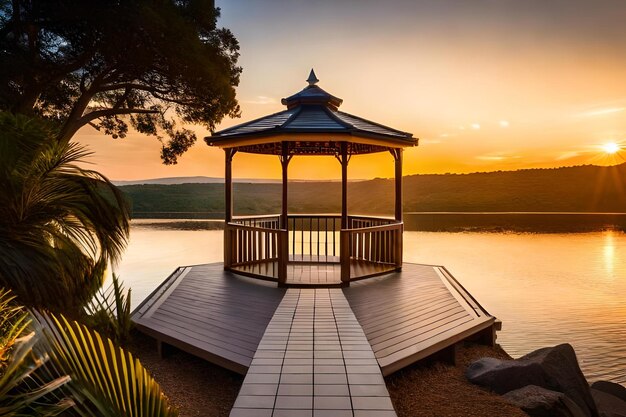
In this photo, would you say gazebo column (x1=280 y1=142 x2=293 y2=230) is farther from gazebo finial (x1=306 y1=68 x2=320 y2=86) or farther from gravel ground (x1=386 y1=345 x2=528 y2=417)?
gravel ground (x1=386 y1=345 x2=528 y2=417)

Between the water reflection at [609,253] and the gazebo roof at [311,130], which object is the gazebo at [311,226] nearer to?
the gazebo roof at [311,130]

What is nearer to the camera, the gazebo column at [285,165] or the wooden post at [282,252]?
the wooden post at [282,252]

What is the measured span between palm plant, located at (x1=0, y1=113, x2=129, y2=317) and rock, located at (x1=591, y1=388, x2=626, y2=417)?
6402mm

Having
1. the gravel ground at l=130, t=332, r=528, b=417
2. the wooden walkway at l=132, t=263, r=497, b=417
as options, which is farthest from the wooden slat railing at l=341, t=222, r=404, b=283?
the gravel ground at l=130, t=332, r=528, b=417

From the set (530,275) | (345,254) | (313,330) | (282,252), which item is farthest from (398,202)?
(530,275)

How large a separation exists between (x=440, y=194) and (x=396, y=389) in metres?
76.9

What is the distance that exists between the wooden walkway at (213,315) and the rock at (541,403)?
110 inches

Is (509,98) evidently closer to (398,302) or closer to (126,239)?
(398,302)

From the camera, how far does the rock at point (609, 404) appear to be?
238 inches

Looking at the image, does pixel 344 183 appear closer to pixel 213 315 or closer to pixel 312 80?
pixel 312 80

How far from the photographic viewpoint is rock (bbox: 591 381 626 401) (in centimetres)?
674

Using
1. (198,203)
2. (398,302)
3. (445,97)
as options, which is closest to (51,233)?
(398,302)

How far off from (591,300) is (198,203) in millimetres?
62260

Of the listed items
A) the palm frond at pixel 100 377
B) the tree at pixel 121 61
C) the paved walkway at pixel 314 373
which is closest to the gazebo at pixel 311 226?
the tree at pixel 121 61
